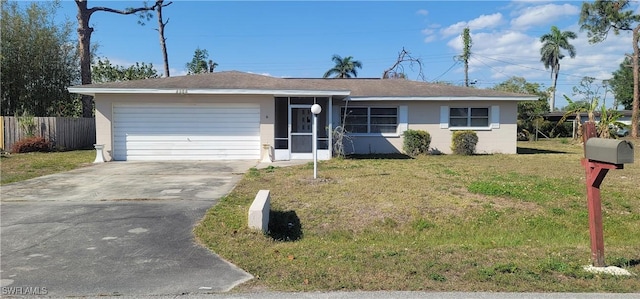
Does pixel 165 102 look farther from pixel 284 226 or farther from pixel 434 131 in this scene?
pixel 434 131

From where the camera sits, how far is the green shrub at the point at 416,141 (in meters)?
18.0

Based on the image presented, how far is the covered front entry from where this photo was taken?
15.6m

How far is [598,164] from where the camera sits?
4602 millimetres

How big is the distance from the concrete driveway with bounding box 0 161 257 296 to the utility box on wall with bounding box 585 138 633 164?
12.5 ft

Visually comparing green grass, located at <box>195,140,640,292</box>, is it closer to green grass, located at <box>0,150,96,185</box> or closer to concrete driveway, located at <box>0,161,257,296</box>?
concrete driveway, located at <box>0,161,257,296</box>

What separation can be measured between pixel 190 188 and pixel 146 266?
4.78m

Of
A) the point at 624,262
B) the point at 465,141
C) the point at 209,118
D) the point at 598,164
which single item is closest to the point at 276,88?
the point at 209,118

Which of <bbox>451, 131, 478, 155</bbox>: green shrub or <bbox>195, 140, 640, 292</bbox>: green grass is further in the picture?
<bbox>451, 131, 478, 155</bbox>: green shrub

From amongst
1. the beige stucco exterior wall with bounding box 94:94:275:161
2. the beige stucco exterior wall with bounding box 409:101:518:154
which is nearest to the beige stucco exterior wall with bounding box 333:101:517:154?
the beige stucco exterior wall with bounding box 409:101:518:154

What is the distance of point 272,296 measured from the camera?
3.92 metres

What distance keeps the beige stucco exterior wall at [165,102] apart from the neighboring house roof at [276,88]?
1.26 feet

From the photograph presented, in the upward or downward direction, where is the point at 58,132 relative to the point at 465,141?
upward

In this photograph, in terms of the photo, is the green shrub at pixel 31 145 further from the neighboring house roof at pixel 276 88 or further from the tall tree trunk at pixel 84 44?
the neighboring house roof at pixel 276 88

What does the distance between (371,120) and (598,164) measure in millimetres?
14297
